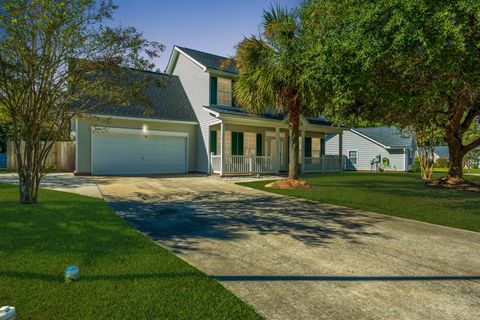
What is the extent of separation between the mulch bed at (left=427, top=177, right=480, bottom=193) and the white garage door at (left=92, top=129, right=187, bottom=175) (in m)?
13.7

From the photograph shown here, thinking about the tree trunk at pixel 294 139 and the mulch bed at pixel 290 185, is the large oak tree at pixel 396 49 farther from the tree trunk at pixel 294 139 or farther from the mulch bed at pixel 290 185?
the mulch bed at pixel 290 185

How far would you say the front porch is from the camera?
16000 millimetres

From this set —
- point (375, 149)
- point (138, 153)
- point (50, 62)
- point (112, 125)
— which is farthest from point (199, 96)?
point (375, 149)

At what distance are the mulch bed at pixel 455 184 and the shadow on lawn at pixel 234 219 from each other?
8.51 m

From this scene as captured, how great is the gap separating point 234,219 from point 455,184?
12054 millimetres

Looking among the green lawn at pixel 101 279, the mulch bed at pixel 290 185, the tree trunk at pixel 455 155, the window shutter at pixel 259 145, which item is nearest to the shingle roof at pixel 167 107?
the window shutter at pixel 259 145

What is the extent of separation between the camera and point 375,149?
29.1m

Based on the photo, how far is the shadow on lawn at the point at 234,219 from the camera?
5223mm

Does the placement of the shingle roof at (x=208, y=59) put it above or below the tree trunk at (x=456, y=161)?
above

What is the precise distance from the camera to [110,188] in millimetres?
10703

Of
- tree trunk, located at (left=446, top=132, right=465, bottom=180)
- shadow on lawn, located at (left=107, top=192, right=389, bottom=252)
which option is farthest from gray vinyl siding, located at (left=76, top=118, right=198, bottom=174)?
tree trunk, located at (left=446, top=132, right=465, bottom=180)

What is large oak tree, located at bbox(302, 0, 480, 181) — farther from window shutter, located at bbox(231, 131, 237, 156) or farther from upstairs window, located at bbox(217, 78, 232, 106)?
window shutter, located at bbox(231, 131, 237, 156)

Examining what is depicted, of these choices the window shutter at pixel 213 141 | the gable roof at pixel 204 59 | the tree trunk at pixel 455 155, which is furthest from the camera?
the gable roof at pixel 204 59

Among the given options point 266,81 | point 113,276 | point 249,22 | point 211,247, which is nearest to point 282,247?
point 211,247
